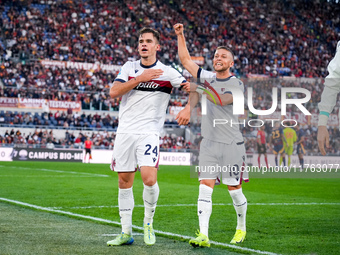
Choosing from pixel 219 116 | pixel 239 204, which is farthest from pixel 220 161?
pixel 239 204

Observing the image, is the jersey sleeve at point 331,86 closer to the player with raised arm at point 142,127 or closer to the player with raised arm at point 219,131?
the player with raised arm at point 219,131

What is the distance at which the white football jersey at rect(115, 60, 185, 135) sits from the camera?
246 inches

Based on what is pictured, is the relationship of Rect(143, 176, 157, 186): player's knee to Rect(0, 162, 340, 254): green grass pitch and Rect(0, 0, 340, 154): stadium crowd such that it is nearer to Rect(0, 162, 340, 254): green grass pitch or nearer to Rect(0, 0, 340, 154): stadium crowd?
Rect(0, 162, 340, 254): green grass pitch

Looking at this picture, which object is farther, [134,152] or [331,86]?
[134,152]

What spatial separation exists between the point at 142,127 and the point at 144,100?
302mm

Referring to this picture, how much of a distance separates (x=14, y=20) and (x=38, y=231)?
3427 centimetres

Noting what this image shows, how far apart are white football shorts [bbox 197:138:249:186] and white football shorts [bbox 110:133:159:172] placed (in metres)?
0.53

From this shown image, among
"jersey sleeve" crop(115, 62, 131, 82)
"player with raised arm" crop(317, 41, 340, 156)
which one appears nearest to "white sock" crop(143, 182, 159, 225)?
"jersey sleeve" crop(115, 62, 131, 82)

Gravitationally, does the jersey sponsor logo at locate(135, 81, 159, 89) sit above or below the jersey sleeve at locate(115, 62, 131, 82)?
below

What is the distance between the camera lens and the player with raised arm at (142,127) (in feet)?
20.2

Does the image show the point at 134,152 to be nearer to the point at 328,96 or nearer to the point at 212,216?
the point at 328,96

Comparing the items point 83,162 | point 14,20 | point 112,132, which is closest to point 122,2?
point 14,20

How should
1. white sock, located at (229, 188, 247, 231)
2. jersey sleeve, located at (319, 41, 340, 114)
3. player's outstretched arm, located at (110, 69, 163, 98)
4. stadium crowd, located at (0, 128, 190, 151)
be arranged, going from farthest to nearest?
stadium crowd, located at (0, 128, 190, 151)
white sock, located at (229, 188, 247, 231)
player's outstretched arm, located at (110, 69, 163, 98)
jersey sleeve, located at (319, 41, 340, 114)

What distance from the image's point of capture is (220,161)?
630 cm
